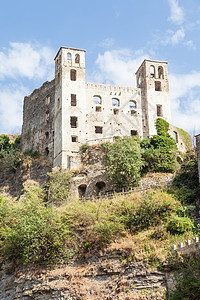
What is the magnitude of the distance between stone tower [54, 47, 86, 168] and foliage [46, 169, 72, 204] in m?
1.80

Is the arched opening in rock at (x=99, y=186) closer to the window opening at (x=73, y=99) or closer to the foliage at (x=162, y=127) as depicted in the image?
the foliage at (x=162, y=127)

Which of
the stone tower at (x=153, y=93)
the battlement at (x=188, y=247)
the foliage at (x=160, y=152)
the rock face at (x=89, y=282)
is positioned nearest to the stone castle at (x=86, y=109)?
the stone tower at (x=153, y=93)

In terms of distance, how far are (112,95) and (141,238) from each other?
21392 millimetres

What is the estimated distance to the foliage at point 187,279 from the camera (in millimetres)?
17188

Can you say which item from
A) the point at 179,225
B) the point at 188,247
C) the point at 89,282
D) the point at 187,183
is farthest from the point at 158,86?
the point at 188,247

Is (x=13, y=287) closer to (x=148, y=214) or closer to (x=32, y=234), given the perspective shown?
(x=32, y=234)

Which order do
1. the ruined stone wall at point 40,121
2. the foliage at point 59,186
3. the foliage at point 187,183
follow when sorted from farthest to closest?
the ruined stone wall at point 40,121 < the foliage at point 59,186 < the foliage at point 187,183

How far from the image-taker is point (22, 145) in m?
44.8

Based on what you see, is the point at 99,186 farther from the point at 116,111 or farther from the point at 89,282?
the point at 89,282

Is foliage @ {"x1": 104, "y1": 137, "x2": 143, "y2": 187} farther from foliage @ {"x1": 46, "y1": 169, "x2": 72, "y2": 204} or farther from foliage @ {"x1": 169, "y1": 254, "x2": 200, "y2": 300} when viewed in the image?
foliage @ {"x1": 169, "y1": 254, "x2": 200, "y2": 300}

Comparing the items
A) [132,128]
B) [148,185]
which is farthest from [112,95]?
[148,185]

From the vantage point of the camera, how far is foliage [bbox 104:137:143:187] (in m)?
30.4

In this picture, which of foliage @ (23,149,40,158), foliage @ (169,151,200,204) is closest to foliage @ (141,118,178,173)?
foliage @ (169,151,200,204)

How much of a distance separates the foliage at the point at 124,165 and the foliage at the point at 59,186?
3.83 meters
